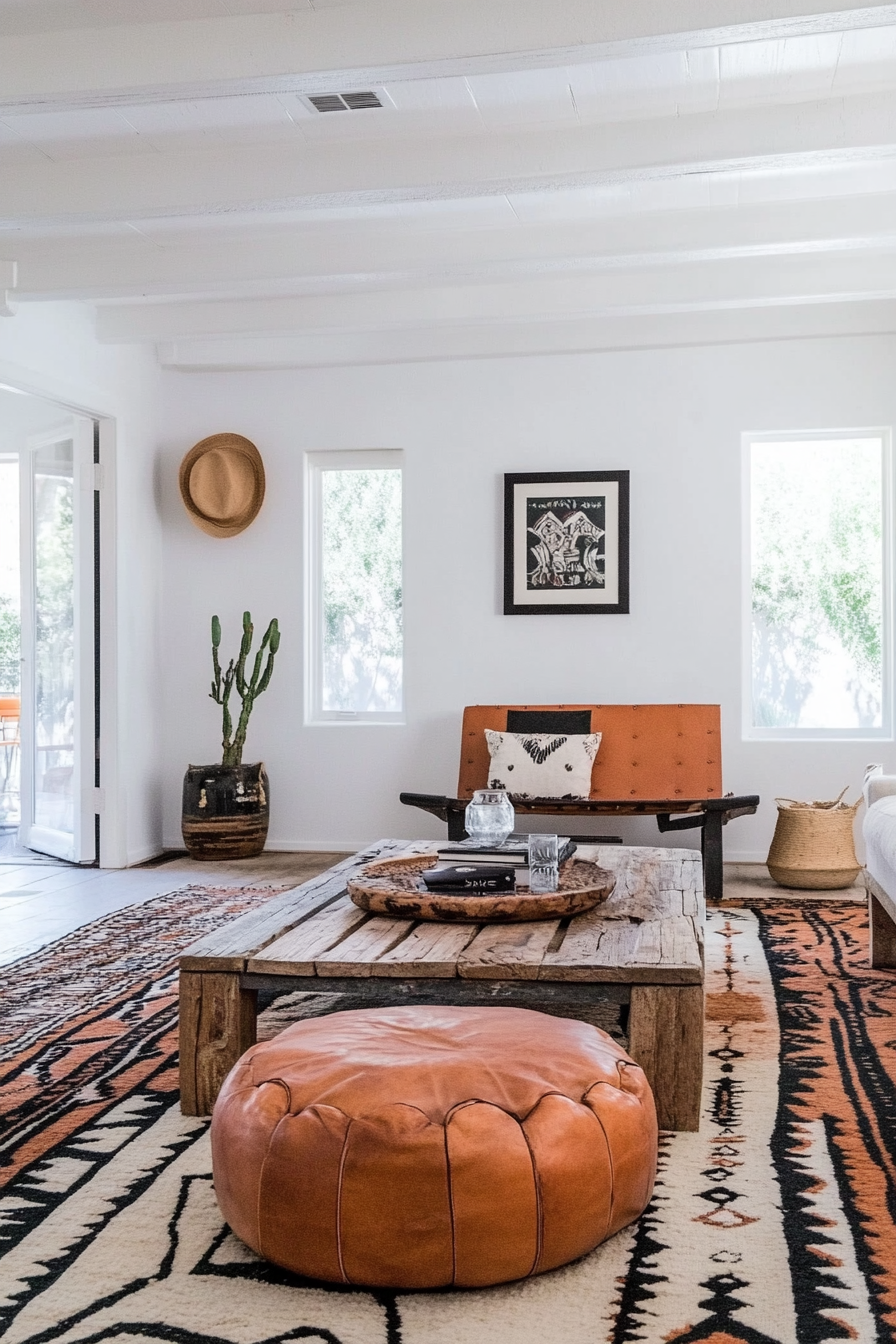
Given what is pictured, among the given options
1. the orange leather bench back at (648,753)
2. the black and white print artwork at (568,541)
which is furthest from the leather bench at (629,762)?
the black and white print artwork at (568,541)

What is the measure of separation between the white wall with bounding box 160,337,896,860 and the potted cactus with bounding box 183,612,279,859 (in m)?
0.24

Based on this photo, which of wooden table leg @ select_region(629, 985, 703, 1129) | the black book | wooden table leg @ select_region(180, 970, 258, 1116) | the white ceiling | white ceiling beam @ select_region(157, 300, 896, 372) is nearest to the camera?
wooden table leg @ select_region(629, 985, 703, 1129)

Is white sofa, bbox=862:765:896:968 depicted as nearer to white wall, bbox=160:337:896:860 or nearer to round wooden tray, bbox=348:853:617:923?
round wooden tray, bbox=348:853:617:923

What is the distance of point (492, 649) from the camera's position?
6234 mm

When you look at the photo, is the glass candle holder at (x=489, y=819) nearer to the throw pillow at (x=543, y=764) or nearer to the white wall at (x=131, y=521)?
the throw pillow at (x=543, y=764)

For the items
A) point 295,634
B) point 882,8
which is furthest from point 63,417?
point 882,8

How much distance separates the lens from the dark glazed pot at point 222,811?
237 inches

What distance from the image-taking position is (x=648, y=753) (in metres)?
5.71

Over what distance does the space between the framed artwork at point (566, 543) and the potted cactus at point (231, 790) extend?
4.26 ft

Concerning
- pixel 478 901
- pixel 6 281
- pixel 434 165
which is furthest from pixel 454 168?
pixel 478 901

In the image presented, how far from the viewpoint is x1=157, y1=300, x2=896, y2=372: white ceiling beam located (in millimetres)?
5836

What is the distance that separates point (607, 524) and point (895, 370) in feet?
5.05

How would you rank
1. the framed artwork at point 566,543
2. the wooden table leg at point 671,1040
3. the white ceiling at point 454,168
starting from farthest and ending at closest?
the framed artwork at point 566,543, the white ceiling at point 454,168, the wooden table leg at point 671,1040

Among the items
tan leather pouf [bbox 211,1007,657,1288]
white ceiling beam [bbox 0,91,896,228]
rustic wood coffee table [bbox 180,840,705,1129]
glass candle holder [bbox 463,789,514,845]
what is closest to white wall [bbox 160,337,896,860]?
white ceiling beam [bbox 0,91,896,228]
